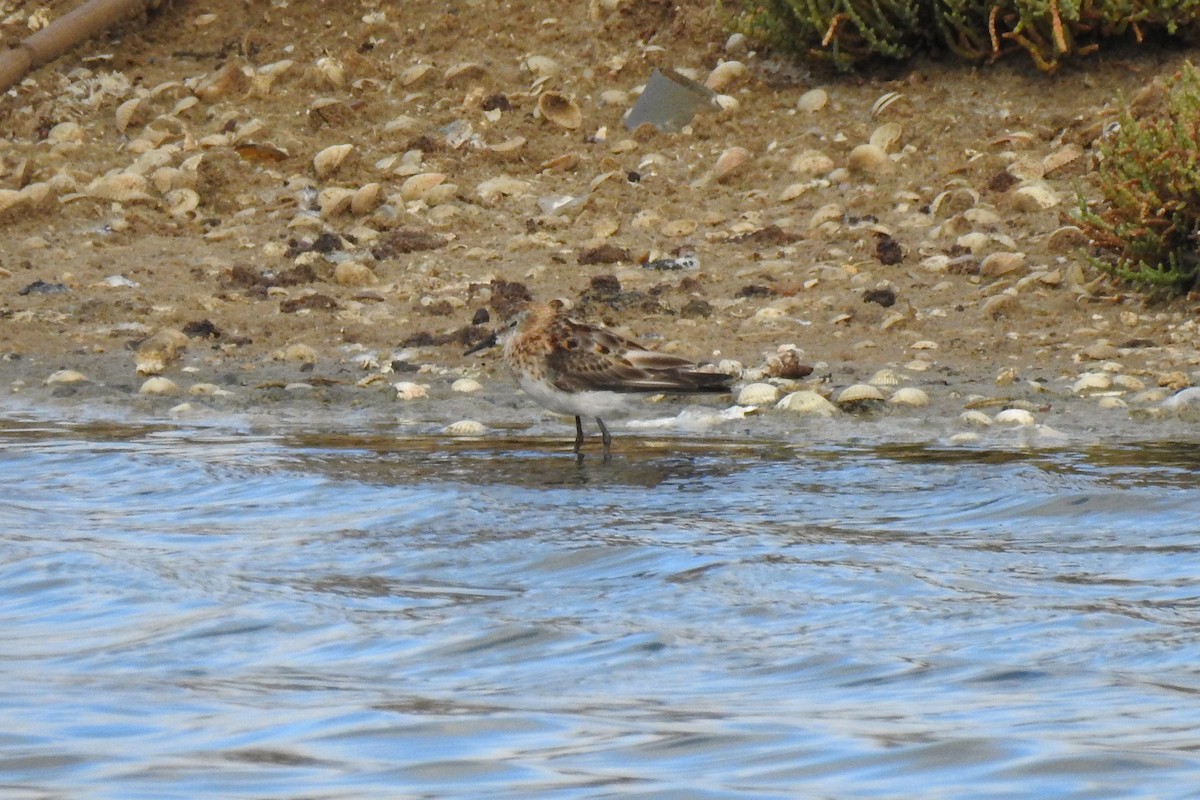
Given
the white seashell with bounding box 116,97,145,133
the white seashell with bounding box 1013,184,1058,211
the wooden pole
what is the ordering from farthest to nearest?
1. the wooden pole
2. the white seashell with bounding box 116,97,145,133
3. the white seashell with bounding box 1013,184,1058,211

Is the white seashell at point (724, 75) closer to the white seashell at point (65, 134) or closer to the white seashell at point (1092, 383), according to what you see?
the white seashell at point (65, 134)

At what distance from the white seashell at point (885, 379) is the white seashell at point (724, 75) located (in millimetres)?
4499

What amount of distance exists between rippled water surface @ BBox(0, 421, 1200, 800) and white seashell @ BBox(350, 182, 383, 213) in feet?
12.7

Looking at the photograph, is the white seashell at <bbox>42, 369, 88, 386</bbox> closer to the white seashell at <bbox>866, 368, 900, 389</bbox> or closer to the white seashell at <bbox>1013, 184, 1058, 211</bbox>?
the white seashell at <bbox>866, 368, 900, 389</bbox>

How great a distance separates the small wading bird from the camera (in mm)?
9000

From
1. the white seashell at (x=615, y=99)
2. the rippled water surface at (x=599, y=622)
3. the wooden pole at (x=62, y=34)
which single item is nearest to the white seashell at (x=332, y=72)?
the wooden pole at (x=62, y=34)

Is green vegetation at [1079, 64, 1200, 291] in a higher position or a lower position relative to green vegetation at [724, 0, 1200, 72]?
lower

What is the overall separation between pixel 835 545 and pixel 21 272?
7.56m

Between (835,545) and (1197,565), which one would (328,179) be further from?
(1197,565)

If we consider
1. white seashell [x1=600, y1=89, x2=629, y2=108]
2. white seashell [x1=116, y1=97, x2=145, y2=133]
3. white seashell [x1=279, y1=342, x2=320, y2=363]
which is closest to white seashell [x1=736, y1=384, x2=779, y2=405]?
white seashell [x1=279, y1=342, x2=320, y2=363]

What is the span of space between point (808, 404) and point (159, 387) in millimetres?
3813

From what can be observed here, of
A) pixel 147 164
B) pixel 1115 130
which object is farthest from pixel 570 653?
pixel 147 164

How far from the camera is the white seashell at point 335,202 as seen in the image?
1279cm

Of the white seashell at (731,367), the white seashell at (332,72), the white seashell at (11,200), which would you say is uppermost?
the white seashell at (332,72)
